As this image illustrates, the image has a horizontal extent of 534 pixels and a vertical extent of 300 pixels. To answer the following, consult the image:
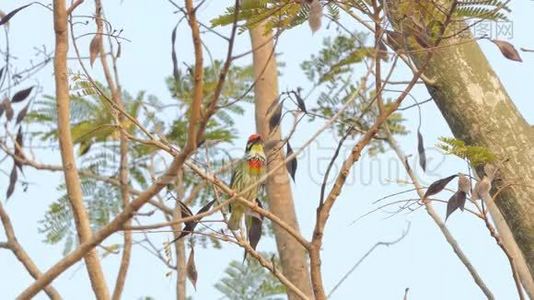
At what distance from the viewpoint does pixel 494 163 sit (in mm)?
2896

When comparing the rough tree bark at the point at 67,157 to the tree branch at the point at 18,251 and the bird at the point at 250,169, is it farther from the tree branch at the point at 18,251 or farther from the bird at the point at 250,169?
the bird at the point at 250,169

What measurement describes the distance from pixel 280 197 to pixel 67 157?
78.7 inches

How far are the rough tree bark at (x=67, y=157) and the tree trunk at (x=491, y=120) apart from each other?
3.36 ft

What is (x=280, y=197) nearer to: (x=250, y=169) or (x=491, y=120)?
(x=250, y=169)

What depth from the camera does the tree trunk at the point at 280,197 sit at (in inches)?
165

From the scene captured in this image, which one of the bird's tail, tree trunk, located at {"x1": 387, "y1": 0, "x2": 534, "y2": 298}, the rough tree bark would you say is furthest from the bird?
the rough tree bark

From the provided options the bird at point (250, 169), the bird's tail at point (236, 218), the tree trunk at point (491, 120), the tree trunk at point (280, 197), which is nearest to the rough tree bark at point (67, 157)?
the bird's tail at point (236, 218)

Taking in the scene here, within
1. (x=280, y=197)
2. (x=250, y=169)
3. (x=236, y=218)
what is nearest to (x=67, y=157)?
(x=236, y=218)

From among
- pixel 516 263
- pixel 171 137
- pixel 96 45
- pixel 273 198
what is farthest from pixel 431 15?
pixel 171 137

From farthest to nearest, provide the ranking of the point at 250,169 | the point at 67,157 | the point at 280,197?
the point at 280,197
the point at 250,169
the point at 67,157

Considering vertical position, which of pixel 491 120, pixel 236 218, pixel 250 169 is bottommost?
pixel 236 218

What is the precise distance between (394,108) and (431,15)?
41 cm

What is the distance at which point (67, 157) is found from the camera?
8.10 ft

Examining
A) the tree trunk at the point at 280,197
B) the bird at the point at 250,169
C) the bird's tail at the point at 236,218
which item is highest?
the tree trunk at the point at 280,197
